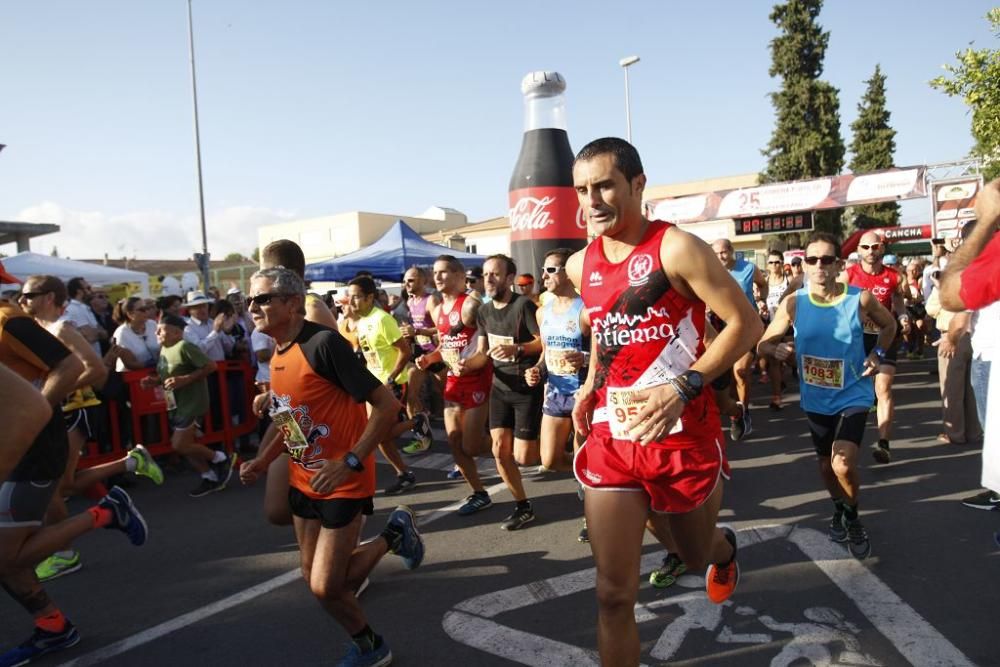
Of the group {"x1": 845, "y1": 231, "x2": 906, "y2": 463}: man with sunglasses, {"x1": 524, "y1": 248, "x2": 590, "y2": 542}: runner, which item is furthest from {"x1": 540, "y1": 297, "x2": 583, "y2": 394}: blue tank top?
{"x1": 845, "y1": 231, "x2": 906, "y2": 463}: man with sunglasses

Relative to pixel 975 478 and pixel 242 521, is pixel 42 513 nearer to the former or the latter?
pixel 242 521

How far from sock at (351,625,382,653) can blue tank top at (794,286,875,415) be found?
286cm

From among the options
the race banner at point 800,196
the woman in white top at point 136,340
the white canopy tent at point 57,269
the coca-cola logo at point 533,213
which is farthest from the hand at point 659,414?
the race banner at point 800,196

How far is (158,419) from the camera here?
7691 mm

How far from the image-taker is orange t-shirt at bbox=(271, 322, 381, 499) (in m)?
3.04

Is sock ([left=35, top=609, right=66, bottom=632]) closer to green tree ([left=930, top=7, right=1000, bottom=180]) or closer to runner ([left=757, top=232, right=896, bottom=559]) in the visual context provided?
runner ([left=757, top=232, right=896, bottom=559])

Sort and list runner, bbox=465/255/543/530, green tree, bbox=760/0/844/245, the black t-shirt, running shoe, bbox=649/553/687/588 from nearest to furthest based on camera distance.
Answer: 1. running shoe, bbox=649/553/687/588
2. runner, bbox=465/255/543/530
3. the black t-shirt
4. green tree, bbox=760/0/844/245

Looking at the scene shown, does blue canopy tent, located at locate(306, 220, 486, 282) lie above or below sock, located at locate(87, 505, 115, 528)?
above

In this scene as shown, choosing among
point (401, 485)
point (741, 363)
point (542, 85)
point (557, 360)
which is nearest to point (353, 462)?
point (557, 360)

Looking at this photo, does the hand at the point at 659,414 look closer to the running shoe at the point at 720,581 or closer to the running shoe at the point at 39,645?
the running shoe at the point at 720,581

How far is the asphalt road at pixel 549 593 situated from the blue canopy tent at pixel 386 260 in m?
8.77

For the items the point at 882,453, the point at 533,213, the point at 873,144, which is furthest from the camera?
the point at 873,144

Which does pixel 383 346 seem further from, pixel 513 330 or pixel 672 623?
pixel 672 623

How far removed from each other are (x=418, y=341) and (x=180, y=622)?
17.7 ft
